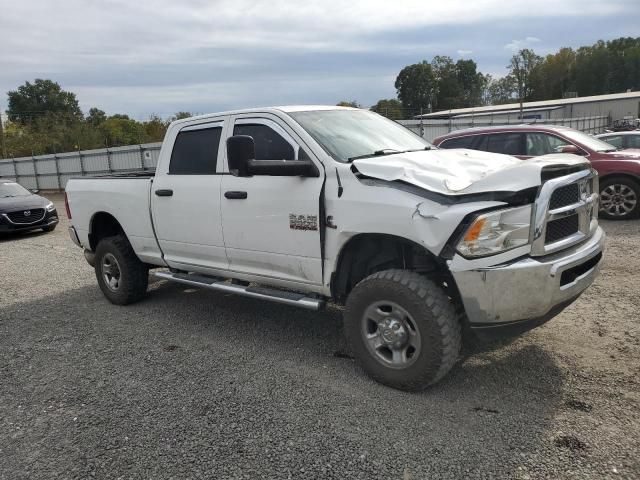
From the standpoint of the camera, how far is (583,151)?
30.4 feet

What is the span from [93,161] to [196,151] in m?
23.7

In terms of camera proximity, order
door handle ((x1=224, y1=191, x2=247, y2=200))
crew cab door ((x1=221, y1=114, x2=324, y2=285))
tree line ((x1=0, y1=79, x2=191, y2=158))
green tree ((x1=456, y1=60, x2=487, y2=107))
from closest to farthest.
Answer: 1. crew cab door ((x1=221, y1=114, x2=324, y2=285))
2. door handle ((x1=224, y1=191, x2=247, y2=200))
3. tree line ((x1=0, y1=79, x2=191, y2=158))
4. green tree ((x1=456, y1=60, x2=487, y2=107))

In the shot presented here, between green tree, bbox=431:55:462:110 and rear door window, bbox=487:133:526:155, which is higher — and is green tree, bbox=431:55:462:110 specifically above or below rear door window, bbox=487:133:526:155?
above

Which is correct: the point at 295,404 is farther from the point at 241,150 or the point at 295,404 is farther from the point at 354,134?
the point at 354,134

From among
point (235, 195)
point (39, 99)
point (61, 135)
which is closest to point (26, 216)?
point (235, 195)

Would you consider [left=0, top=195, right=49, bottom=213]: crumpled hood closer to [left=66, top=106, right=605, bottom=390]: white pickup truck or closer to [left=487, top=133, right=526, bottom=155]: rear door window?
[left=66, top=106, right=605, bottom=390]: white pickup truck

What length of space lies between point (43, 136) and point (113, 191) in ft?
153

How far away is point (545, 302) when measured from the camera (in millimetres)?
3215

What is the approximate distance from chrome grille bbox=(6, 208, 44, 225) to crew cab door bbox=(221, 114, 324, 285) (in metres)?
10.2

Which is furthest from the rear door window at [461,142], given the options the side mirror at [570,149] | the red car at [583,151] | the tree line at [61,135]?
the tree line at [61,135]

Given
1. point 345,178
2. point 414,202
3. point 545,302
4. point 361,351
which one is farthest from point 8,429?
point 545,302

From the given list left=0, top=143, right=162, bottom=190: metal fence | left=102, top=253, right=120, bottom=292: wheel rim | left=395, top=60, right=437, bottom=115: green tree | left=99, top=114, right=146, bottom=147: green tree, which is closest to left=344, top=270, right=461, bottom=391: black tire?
left=102, top=253, right=120, bottom=292: wheel rim

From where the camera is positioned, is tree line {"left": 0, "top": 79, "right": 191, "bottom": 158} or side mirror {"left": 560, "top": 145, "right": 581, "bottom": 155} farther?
tree line {"left": 0, "top": 79, "right": 191, "bottom": 158}

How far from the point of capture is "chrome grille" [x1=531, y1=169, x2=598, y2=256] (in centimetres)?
322
